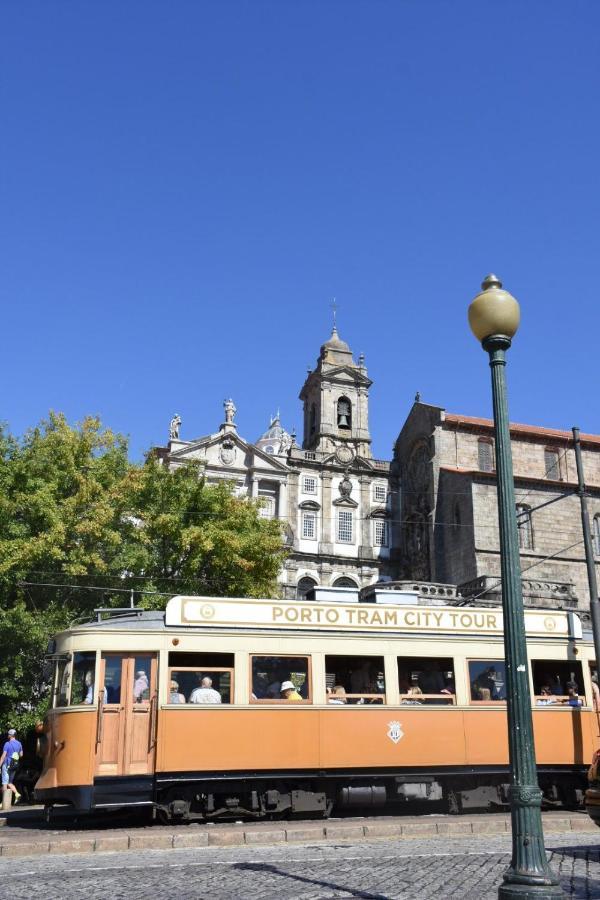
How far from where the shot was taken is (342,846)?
10.7 metres

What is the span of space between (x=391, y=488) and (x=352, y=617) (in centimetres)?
3857

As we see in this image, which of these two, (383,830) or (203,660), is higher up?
(203,660)

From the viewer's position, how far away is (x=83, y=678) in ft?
41.4

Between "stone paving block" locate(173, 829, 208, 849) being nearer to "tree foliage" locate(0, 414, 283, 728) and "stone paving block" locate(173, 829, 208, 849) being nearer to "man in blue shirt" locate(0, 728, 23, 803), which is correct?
"man in blue shirt" locate(0, 728, 23, 803)

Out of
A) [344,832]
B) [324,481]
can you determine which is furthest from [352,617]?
[324,481]

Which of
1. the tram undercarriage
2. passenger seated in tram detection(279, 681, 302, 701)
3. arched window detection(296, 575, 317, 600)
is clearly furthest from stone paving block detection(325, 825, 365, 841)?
arched window detection(296, 575, 317, 600)

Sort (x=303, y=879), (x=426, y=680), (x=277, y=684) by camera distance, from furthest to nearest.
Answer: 1. (x=426, y=680)
2. (x=277, y=684)
3. (x=303, y=879)

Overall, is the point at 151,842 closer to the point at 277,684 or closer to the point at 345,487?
the point at 277,684

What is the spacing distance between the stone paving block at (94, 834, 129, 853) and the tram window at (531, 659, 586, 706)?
7584 millimetres

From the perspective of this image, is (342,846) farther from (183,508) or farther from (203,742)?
(183,508)

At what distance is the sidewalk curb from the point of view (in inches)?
406

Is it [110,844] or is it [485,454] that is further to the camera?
[485,454]

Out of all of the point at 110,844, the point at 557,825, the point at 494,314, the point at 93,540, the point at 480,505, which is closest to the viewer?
the point at 494,314

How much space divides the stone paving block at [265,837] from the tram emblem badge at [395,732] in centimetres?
305
